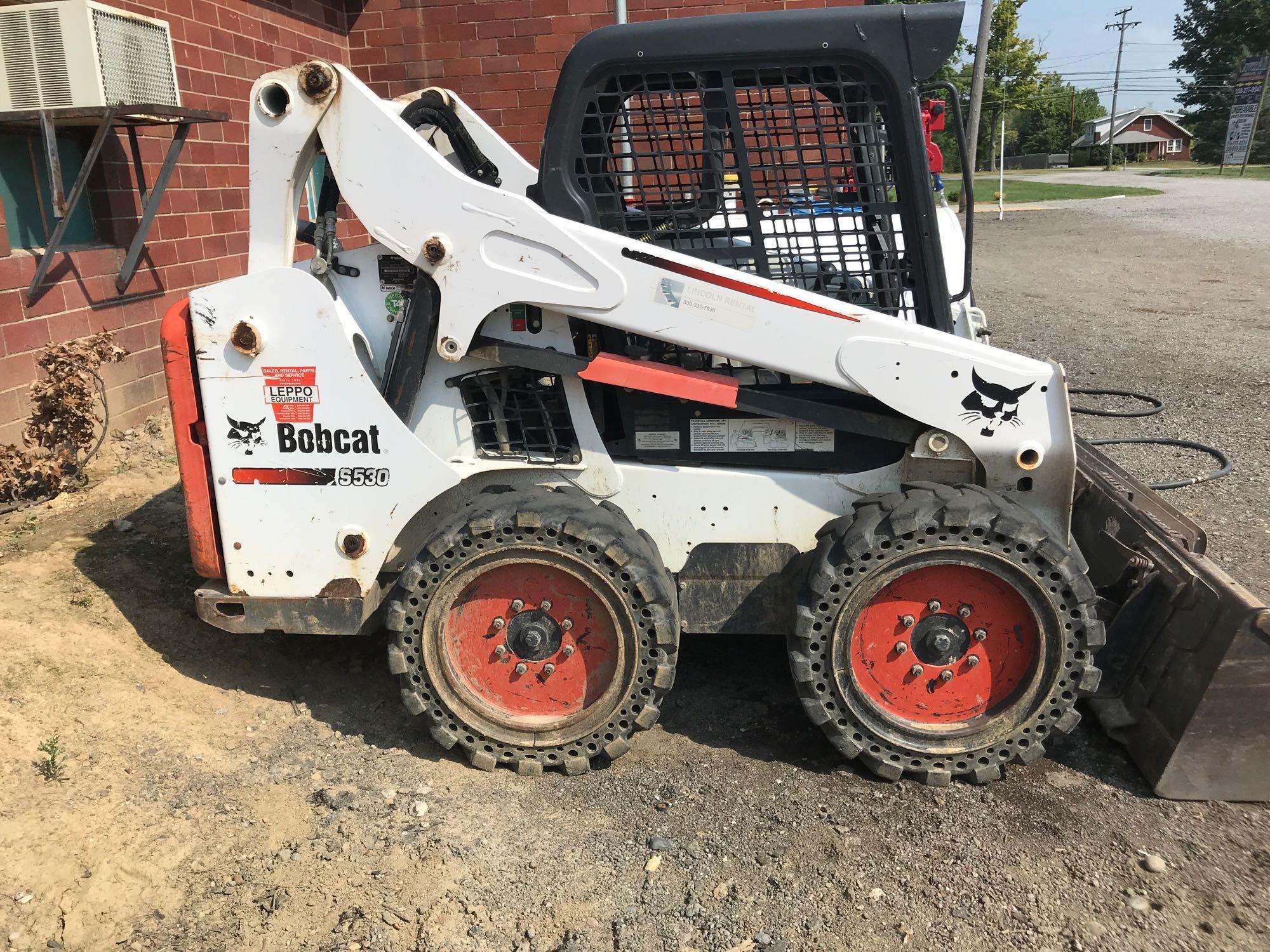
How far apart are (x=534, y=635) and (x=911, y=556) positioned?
128cm

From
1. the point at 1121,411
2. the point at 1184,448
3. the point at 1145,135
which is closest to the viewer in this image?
the point at 1184,448

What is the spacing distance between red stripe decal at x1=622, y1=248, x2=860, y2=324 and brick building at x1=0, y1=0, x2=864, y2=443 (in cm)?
399

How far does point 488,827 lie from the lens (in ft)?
10.8

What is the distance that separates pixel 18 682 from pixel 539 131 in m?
7.74

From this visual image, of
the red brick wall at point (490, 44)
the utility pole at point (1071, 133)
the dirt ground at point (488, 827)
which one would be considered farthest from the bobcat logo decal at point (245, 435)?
the utility pole at point (1071, 133)

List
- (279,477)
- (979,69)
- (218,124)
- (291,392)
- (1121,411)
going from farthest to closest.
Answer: (979,69) → (1121,411) → (218,124) → (279,477) → (291,392)

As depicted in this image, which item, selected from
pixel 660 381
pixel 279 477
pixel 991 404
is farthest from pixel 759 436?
pixel 279 477

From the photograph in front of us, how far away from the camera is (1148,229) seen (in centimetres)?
2070

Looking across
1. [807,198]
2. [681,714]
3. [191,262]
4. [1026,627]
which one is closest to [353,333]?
[807,198]

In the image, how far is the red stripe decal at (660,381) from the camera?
338cm

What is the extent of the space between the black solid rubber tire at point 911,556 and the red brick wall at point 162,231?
4.57 m

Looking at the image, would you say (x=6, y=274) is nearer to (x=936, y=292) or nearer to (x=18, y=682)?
(x=18, y=682)

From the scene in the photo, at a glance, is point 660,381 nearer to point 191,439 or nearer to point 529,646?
point 529,646

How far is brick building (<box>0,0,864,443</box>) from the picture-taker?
5.79 metres
